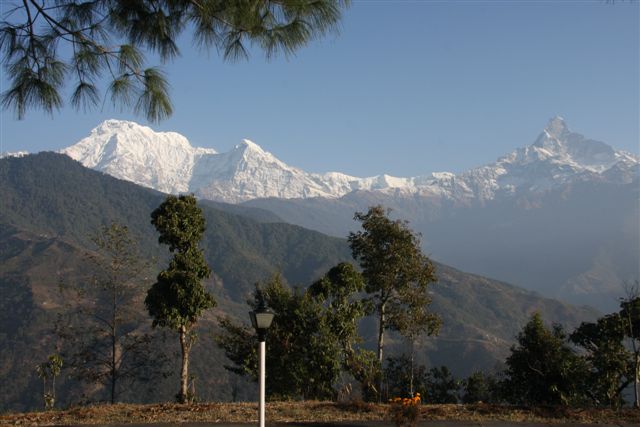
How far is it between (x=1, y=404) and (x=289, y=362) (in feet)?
326

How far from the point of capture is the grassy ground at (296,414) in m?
10.6

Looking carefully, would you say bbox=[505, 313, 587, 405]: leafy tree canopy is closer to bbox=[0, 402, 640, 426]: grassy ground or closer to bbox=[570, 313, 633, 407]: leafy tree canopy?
bbox=[570, 313, 633, 407]: leafy tree canopy

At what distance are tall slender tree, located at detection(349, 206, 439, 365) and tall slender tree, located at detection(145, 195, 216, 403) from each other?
632cm

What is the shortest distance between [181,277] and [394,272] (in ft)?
25.8

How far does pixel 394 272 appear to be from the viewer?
2095cm

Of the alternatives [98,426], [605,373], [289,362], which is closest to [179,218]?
[289,362]

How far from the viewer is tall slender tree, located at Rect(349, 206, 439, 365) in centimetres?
2094

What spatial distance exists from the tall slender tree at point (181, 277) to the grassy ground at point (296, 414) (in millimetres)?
4682

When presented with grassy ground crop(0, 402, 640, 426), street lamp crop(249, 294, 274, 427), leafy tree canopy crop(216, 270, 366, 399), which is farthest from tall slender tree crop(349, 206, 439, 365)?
street lamp crop(249, 294, 274, 427)

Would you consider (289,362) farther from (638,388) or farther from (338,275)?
(638,388)

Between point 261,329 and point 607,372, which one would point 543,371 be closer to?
point 607,372

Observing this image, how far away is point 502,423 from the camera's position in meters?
10.3

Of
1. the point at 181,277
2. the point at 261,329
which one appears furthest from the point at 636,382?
the point at 181,277

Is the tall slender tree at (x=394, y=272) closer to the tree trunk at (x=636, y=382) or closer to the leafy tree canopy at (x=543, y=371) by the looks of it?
the leafy tree canopy at (x=543, y=371)
